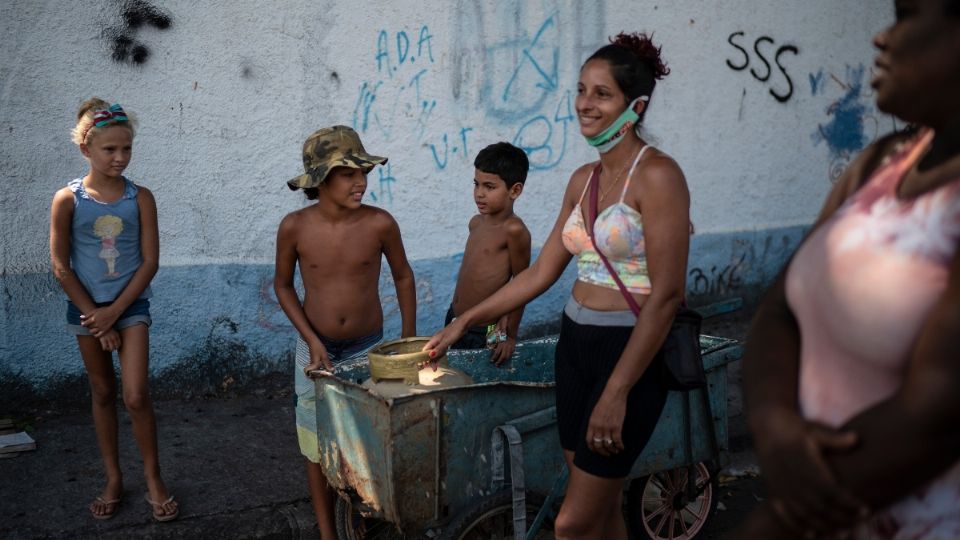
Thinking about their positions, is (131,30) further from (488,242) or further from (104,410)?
(488,242)

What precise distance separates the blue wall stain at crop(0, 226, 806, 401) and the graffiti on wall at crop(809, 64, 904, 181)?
3.20 m

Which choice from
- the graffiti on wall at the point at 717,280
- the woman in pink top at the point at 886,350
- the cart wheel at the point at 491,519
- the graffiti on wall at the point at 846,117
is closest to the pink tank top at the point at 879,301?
the woman in pink top at the point at 886,350

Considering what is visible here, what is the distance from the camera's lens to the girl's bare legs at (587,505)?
3.11 metres

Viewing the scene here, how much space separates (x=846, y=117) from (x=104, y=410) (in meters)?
7.36

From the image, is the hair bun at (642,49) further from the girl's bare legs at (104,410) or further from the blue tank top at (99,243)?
the girl's bare legs at (104,410)

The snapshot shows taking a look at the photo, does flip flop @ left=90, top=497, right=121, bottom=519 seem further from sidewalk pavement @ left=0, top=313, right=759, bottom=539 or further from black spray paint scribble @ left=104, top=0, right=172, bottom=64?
black spray paint scribble @ left=104, top=0, right=172, bottom=64

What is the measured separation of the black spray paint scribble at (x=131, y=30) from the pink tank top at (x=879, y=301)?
5.09m

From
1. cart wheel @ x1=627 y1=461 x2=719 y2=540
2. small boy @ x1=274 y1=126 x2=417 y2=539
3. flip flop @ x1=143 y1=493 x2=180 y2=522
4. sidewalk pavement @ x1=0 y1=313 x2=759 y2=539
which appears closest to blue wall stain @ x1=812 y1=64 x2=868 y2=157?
sidewalk pavement @ x1=0 y1=313 x2=759 y2=539

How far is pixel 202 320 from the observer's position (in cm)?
632

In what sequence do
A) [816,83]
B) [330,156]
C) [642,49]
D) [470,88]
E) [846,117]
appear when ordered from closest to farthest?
1. [642,49]
2. [330,156]
3. [470,88]
4. [816,83]
5. [846,117]

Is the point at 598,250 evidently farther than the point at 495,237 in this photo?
No

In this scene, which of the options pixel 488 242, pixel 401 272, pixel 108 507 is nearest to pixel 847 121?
pixel 488 242

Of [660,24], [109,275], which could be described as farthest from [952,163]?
[660,24]

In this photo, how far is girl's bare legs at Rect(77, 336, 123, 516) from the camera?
4594 mm
